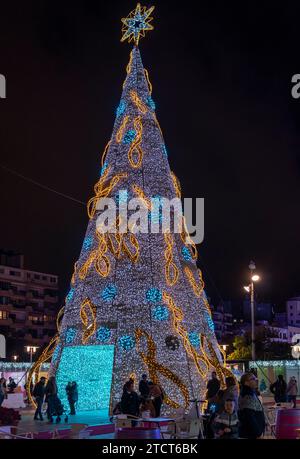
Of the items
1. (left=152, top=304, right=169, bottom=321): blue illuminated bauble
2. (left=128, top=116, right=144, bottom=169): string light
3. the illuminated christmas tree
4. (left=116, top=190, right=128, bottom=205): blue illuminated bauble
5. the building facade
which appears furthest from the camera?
the building facade

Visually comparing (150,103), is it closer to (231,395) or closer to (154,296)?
(154,296)

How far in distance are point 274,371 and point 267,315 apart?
247 ft

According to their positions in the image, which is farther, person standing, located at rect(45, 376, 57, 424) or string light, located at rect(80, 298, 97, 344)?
string light, located at rect(80, 298, 97, 344)

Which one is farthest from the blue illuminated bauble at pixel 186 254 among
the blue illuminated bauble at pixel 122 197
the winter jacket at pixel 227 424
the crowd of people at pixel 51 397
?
the winter jacket at pixel 227 424

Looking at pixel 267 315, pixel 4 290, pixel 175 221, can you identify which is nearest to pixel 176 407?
pixel 175 221

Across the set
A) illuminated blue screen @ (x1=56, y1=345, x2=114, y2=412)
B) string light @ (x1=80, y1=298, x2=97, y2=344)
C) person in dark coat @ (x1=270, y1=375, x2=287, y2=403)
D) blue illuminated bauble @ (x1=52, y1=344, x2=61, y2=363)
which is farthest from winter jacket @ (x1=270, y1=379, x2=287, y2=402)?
blue illuminated bauble @ (x1=52, y1=344, x2=61, y2=363)

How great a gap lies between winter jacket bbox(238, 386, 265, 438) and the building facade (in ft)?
215

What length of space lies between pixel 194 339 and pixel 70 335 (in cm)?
370

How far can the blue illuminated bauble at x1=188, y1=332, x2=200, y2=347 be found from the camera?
19484 millimetres

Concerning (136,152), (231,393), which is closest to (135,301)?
(136,152)

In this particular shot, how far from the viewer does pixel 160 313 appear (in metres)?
19.3

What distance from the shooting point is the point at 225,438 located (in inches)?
310

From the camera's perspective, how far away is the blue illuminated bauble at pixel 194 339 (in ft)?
63.9

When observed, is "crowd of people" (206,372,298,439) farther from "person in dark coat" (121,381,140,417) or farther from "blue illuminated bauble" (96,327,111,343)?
"blue illuminated bauble" (96,327,111,343)
